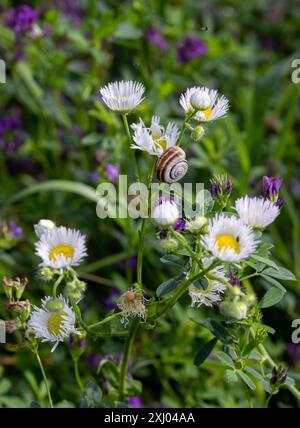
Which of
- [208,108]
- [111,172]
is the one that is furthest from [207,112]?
[111,172]

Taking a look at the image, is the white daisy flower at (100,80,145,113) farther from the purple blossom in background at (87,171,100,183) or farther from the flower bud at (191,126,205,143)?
the purple blossom in background at (87,171,100,183)

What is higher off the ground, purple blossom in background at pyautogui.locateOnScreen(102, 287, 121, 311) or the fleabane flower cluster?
the fleabane flower cluster

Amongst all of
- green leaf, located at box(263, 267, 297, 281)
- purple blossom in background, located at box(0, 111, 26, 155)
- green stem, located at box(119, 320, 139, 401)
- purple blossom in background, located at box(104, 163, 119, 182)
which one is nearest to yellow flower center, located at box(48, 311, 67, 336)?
green stem, located at box(119, 320, 139, 401)

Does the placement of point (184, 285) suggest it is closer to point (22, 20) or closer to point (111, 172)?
point (111, 172)

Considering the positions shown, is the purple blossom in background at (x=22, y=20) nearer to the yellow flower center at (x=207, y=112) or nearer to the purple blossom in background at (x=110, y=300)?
the purple blossom in background at (x=110, y=300)

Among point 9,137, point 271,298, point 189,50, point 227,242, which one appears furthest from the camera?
point 189,50

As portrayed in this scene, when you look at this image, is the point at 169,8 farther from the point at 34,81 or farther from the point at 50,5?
the point at 34,81
